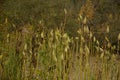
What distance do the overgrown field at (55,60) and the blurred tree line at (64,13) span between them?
4.38 ft

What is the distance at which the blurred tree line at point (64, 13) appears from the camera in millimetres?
6225

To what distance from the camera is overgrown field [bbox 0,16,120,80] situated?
3.52 metres

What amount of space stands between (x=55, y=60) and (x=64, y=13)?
3447mm

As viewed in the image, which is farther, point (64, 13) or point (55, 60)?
point (64, 13)

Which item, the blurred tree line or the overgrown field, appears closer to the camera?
the overgrown field

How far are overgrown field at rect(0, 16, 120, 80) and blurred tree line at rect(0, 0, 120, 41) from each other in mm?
1334

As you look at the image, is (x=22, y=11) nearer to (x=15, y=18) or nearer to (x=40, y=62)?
(x=15, y=18)

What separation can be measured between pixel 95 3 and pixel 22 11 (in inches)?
58.6

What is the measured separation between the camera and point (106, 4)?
691cm

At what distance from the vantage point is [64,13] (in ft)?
22.0

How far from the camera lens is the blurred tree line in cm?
622

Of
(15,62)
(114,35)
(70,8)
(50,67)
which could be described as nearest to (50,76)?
(50,67)

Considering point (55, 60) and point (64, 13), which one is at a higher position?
point (64, 13)

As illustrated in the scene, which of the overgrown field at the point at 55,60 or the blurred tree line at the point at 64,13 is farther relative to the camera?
the blurred tree line at the point at 64,13
